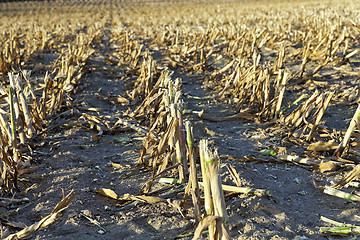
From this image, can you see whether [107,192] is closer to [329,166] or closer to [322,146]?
[329,166]

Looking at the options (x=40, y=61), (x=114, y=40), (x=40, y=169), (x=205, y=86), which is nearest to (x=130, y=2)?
(x=114, y=40)

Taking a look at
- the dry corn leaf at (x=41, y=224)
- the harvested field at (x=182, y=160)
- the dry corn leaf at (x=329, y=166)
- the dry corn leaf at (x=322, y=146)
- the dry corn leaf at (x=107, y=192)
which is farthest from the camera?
the dry corn leaf at (x=322, y=146)

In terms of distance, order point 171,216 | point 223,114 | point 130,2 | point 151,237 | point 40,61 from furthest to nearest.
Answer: point 130,2
point 40,61
point 223,114
point 171,216
point 151,237

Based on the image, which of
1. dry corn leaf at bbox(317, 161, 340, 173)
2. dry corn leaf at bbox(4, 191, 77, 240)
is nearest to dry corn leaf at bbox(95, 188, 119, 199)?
dry corn leaf at bbox(4, 191, 77, 240)

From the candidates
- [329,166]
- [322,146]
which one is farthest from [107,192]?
[322,146]

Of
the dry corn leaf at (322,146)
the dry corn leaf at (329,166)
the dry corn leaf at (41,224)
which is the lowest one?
the dry corn leaf at (329,166)

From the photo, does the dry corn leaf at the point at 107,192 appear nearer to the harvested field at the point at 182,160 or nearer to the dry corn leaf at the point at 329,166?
the harvested field at the point at 182,160

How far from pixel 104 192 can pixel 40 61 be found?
5781 mm

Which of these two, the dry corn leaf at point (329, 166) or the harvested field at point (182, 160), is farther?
the dry corn leaf at point (329, 166)

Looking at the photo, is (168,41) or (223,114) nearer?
(223,114)

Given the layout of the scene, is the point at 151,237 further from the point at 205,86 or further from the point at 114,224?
the point at 205,86

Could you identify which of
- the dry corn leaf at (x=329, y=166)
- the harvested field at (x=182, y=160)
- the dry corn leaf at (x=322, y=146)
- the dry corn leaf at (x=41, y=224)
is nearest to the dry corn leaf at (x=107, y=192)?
the harvested field at (x=182, y=160)

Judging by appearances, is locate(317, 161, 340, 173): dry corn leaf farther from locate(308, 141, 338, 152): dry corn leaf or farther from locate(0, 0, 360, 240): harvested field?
locate(308, 141, 338, 152): dry corn leaf

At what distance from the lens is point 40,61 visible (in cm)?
750
